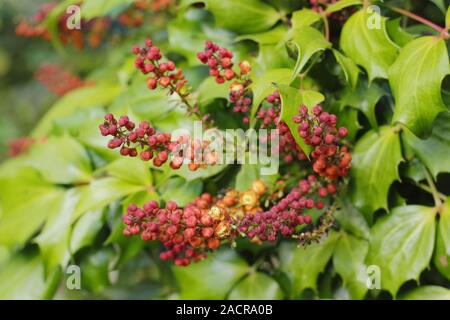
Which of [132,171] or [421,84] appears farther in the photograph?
[132,171]

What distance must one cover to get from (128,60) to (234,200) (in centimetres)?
72

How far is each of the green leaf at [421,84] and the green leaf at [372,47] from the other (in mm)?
61

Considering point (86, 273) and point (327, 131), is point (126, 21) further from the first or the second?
point (327, 131)

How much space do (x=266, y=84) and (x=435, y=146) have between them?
1.13ft

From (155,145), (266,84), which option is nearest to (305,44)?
(266,84)

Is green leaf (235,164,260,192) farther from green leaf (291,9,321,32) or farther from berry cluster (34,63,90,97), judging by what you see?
berry cluster (34,63,90,97)

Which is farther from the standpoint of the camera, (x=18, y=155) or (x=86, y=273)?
(x=18, y=155)

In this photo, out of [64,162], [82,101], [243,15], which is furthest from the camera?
[82,101]

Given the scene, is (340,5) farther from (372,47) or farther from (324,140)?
(324,140)

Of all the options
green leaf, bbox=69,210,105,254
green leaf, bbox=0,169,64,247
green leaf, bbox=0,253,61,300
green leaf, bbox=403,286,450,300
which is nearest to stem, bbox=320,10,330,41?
green leaf, bbox=403,286,450,300

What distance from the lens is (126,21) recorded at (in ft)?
6.11

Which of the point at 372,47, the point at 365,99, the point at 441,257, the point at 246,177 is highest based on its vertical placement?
the point at 372,47

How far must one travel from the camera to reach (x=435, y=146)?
1.15m
